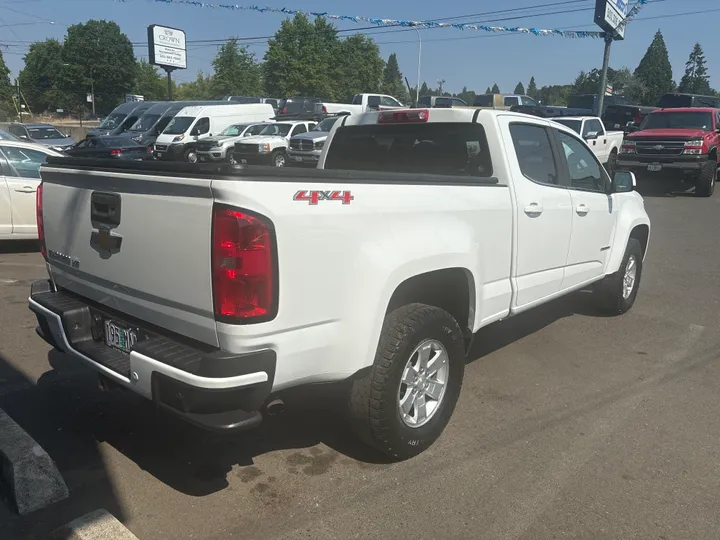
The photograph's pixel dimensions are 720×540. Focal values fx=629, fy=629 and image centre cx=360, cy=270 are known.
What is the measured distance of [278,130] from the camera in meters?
24.5

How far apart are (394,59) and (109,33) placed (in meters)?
93.1

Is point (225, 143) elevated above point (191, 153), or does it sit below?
above

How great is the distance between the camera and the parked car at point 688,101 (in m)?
27.1

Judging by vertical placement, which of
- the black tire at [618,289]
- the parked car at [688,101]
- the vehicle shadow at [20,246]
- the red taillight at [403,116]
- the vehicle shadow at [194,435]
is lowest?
the vehicle shadow at [20,246]

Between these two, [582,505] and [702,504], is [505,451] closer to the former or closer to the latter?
[582,505]

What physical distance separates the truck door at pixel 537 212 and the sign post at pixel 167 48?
44313 millimetres

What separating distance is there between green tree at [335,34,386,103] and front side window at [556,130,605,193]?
63024 mm

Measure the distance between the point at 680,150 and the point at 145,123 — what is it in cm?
2285

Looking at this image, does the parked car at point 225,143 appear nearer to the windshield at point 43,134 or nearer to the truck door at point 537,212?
the windshield at point 43,134

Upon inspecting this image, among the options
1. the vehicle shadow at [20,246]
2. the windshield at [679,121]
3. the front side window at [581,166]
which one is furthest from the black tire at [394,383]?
the windshield at [679,121]

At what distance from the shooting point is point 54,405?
4082 millimetres

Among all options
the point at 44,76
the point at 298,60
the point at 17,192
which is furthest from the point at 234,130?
the point at 44,76

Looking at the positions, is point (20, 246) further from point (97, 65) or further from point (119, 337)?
point (97, 65)

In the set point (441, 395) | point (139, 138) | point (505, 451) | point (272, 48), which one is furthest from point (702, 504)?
point (272, 48)
